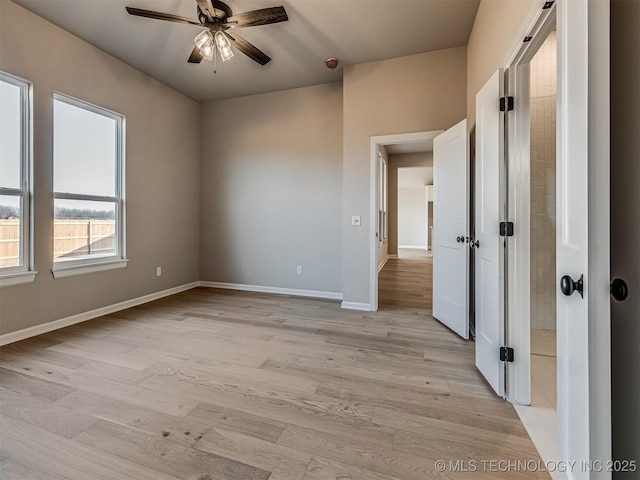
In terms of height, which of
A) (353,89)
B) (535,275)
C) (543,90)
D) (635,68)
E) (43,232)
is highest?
(353,89)

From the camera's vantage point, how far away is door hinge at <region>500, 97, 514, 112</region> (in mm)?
1710

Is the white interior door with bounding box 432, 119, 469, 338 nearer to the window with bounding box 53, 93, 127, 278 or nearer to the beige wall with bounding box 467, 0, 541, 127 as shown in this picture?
the beige wall with bounding box 467, 0, 541, 127

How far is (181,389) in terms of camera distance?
1.82 meters

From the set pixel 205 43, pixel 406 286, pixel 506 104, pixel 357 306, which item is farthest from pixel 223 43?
pixel 406 286

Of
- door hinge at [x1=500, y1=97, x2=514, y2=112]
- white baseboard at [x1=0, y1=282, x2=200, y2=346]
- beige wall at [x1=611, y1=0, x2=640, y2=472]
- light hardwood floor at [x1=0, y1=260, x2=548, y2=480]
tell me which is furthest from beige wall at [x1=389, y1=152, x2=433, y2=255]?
beige wall at [x1=611, y1=0, x2=640, y2=472]

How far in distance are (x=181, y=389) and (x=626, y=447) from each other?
2.12 meters

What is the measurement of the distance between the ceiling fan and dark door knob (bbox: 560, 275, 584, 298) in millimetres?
2544

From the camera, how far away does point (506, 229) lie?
67.4 inches

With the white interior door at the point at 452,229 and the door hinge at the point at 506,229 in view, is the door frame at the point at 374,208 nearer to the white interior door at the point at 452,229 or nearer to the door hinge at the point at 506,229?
the white interior door at the point at 452,229

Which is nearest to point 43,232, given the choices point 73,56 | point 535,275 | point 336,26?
point 73,56

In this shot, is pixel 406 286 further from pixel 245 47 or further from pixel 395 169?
pixel 395 169

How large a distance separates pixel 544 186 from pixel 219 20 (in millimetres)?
3324

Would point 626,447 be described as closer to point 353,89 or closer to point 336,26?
point 336,26

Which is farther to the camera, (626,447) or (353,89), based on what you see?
(353,89)
